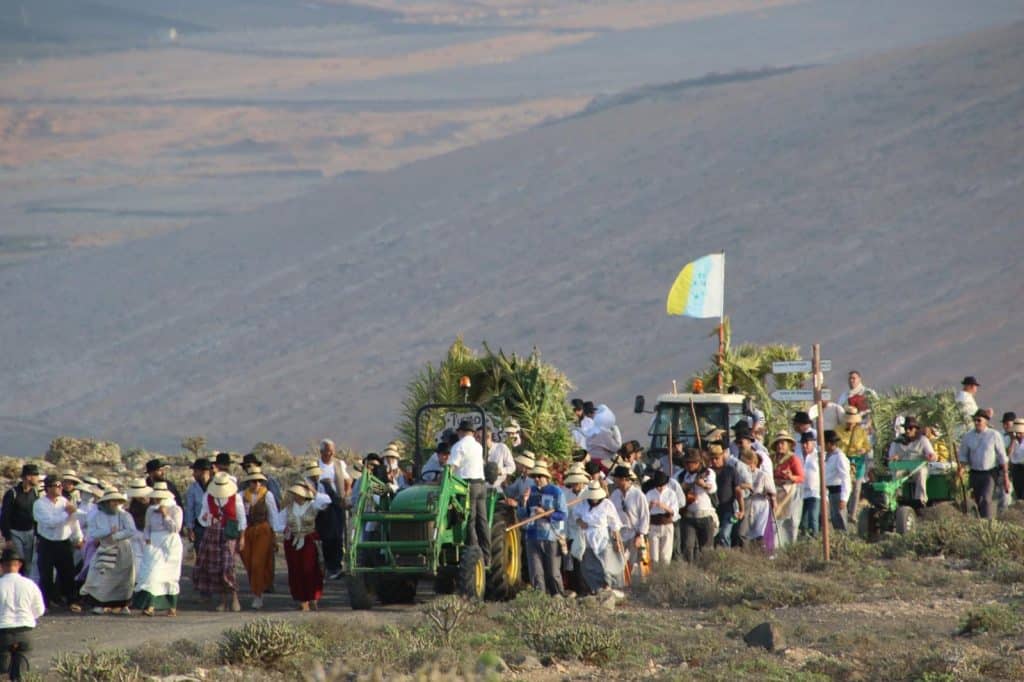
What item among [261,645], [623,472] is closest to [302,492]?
[623,472]

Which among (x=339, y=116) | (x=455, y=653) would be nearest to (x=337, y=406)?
(x=455, y=653)

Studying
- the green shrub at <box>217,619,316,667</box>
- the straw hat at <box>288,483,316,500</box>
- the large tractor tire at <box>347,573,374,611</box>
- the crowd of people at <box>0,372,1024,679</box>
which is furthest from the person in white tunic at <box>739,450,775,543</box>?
the green shrub at <box>217,619,316,667</box>

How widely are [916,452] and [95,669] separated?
1272 cm

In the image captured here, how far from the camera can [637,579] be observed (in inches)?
785

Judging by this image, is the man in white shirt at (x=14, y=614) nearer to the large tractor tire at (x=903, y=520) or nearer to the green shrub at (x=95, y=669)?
the green shrub at (x=95, y=669)

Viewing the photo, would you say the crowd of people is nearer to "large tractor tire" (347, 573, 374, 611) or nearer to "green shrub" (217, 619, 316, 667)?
"large tractor tire" (347, 573, 374, 611)

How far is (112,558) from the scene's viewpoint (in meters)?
18.7

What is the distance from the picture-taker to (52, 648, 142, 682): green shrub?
14172 millimetres

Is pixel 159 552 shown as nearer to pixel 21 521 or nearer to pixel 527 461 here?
pixel 21 521

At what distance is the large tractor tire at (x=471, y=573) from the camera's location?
59.0ft

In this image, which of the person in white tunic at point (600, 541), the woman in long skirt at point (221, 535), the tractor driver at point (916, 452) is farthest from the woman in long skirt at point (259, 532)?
the tractor driver at point (916, 452)

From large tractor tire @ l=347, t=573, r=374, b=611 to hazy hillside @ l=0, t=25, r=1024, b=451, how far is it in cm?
4423

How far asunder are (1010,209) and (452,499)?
62.3m

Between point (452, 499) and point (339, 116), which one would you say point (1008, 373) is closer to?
point (452, 499)
